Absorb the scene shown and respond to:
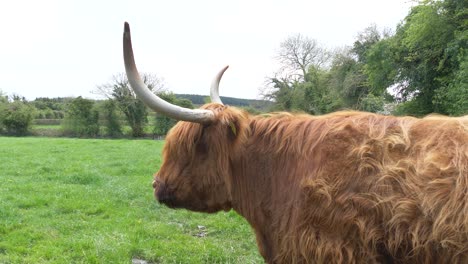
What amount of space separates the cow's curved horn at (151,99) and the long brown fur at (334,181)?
0.43 feet

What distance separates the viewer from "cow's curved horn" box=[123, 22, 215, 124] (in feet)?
10.1

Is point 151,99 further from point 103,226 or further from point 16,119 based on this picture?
point 16,119

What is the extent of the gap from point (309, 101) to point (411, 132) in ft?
145

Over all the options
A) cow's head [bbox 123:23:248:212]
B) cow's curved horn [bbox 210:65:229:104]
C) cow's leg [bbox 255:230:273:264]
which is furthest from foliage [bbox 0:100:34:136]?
cow's leg [bbox 255:230:273:264]

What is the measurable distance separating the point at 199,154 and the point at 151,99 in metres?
0.59

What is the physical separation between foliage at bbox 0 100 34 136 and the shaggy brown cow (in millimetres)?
54225

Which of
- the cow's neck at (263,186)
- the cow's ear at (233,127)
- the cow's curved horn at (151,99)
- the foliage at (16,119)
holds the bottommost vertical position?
the foliage at (16,119)

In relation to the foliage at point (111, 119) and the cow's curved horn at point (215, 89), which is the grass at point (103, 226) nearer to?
the cow's curved horn at point (215, 89)

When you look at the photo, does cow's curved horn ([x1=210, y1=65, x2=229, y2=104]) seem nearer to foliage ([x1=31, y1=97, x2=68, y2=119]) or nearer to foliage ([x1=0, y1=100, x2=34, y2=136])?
foliage ([x1=0, y1=100, x2=34, y2=136])

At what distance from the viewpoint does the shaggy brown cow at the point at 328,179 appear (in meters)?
2.53

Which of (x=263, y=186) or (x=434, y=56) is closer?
(x=263, y=186)

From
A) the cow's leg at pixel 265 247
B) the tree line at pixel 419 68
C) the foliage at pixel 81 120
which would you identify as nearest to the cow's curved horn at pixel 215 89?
the cow's leg at pixel 265 247

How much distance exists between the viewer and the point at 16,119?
171ft

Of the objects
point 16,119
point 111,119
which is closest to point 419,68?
point 111,119
